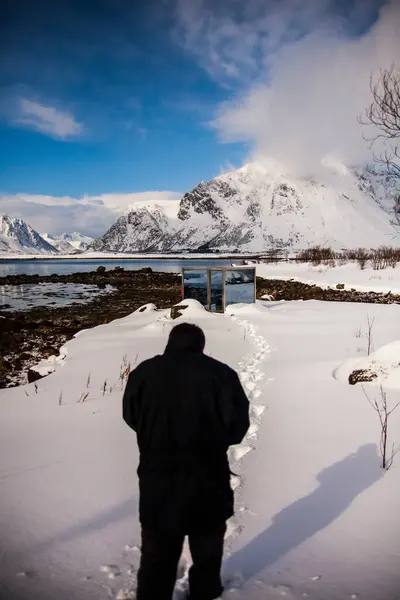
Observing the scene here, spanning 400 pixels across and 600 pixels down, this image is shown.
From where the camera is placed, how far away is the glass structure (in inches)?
774

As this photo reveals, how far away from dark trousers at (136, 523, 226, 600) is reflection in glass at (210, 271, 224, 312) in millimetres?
17395

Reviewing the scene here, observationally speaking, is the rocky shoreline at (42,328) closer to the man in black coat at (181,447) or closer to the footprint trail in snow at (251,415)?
the footprint trail in snow at (251,415)

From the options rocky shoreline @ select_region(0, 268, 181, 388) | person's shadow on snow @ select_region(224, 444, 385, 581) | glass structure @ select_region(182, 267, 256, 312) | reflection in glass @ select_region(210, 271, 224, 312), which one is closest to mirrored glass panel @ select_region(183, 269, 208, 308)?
glass structure @ select_region(182, 267, 256, 312)

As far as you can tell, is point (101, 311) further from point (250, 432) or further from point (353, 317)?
point (250, 432)

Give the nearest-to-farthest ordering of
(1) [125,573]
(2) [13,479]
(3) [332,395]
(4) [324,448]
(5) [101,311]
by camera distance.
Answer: (1) [125,573] < (2) [13,479] < (4) [324,448] < (3) [332,395] < (5) [101,311]

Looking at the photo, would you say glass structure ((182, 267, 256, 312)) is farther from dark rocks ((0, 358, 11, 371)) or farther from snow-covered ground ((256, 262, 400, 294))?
snow-covered ground ((256, 262, 400, 294))

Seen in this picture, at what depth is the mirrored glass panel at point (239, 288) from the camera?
783 inches

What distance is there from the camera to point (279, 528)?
127 inches

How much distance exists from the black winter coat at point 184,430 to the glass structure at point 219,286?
1725 cm

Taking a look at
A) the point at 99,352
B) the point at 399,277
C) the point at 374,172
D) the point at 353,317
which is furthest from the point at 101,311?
the point at 399,277

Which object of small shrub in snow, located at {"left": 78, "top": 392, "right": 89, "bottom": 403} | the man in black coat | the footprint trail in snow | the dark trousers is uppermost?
the man in black coat

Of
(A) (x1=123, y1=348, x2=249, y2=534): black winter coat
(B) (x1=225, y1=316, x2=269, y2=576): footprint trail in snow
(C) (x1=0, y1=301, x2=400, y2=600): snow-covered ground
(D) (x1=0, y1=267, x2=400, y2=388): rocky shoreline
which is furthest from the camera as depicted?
(D) (x1=0, y1=267, x2=400, y2=388): rocky shoreline

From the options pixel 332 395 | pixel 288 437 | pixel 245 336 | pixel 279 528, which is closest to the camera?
pixel 279 528

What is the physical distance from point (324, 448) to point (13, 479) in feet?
11.7
